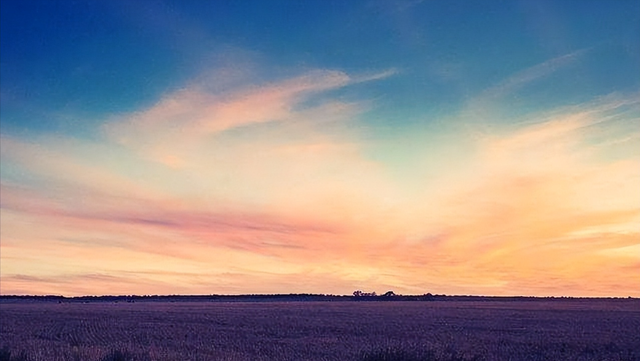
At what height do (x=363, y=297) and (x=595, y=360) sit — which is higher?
(x=363, y=297)

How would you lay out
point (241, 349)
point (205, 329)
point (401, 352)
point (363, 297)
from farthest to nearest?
1. point (363, 297)
2. point (205, 329)
3. point (241, 349)
4. point (401, 352)

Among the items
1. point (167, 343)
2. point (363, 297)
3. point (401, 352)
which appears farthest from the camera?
point (363, 297)

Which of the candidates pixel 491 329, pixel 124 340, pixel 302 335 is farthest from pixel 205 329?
pixel 491 329

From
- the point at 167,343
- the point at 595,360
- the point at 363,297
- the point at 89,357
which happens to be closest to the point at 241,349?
the point at 167,343

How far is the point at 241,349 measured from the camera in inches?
1133

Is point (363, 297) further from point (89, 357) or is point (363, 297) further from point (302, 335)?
point (89, 357)

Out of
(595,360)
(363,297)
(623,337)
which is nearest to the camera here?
(595,360)

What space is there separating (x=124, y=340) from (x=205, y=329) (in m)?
11.0

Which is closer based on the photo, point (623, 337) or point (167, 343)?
point (167, 343)

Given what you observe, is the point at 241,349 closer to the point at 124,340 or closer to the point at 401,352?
the point at 124,340

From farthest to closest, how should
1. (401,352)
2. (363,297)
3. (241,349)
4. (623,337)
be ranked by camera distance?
(363,297) < (623,337) < (241,349) < (401,352)

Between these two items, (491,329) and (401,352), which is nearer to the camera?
(401,352)

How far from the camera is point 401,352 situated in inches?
798

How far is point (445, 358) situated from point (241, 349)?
10.6 meters
